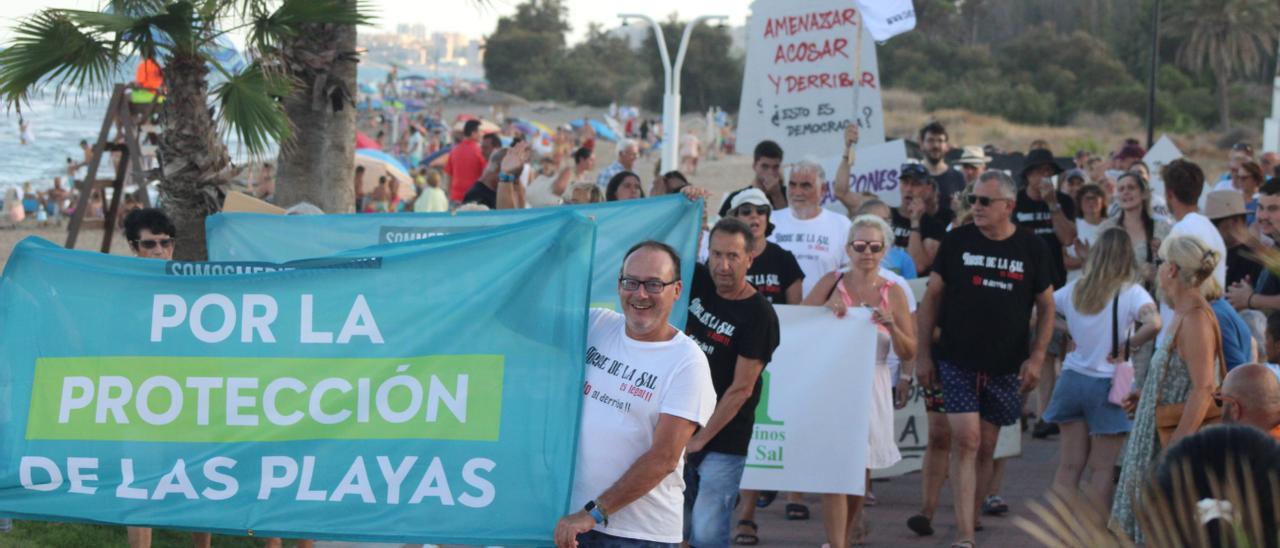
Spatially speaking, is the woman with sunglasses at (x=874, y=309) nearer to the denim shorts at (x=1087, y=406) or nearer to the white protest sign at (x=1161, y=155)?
the denim shorts at (x=1087, y=406)

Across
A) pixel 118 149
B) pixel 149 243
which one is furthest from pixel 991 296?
pixel 118 149

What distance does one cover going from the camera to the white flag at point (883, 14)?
11.7 m

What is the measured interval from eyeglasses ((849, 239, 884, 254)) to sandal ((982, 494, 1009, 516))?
1930 millimetres

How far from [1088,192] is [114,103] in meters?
8.25

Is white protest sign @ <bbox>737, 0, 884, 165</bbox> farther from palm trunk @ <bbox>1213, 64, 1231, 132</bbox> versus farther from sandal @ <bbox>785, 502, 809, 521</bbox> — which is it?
palm trunk @ <bbox>1213, 64, 1231, 132</bbox>

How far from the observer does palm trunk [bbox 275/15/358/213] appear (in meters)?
10.8

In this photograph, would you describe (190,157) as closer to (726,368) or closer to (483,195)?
(483,195)

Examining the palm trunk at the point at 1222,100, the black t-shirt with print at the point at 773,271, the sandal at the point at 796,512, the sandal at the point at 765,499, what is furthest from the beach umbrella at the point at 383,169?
the palm trunk at the point at 1222,100

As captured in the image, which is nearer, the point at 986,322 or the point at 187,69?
the point at 986,322

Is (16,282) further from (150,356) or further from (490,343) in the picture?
(490,343)

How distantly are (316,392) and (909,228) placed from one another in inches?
258

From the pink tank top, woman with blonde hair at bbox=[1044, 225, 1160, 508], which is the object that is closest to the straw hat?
woman with blonde hair at bbox=[1044, 225, 1160, 508]

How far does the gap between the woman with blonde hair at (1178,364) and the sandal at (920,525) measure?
5.76 feet

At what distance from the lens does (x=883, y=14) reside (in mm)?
11773
